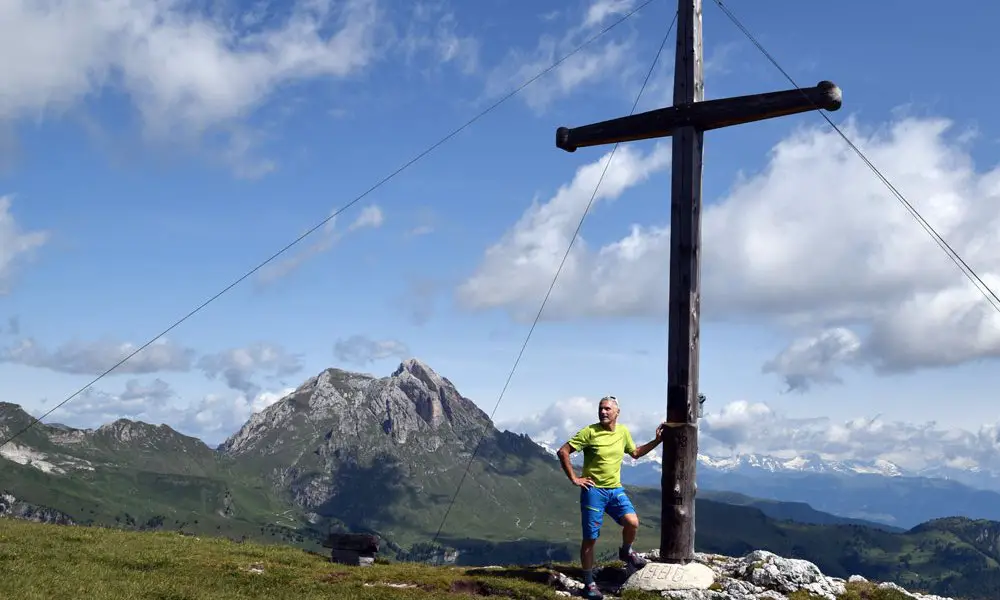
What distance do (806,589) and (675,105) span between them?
477 inches

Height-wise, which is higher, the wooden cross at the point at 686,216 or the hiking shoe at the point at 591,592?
the wooden cross at the point at 686,216

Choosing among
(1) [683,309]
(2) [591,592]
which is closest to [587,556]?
(2) [591,592]

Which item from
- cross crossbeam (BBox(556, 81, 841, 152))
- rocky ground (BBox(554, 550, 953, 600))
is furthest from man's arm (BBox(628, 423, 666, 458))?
cross crossbeam (BBox(556, 81, 841, 152))

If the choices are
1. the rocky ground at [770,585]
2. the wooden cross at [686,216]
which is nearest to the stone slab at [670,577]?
the rocky ground at [770,585]

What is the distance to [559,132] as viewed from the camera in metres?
23.3

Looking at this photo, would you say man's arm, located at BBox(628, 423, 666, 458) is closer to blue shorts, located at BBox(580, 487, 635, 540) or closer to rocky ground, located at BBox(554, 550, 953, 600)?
blue shorts, located at BBox(580, 487, 635, 540)

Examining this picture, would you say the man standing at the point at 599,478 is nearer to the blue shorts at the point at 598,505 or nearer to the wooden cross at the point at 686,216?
the blue shorts at the point at 598,505

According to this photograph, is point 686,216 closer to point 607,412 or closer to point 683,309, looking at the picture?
point 683,309

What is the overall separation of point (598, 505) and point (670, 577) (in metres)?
2.54

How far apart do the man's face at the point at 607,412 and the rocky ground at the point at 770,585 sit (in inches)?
154

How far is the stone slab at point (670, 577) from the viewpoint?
18422 millimetres

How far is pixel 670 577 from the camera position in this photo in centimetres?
1875

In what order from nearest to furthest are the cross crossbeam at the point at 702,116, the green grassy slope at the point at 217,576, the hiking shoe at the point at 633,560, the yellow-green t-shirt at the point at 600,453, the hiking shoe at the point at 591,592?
the green grassy slope at the point at 217,576
the hiking shoe at the point at 591,592
the yellow-green t-shirt at the point at 600,453
the cross crossbeam at the point at 702,116
the hiking shoe at the point at 633,560

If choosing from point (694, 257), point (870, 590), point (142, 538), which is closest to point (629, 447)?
point (694, 257)
